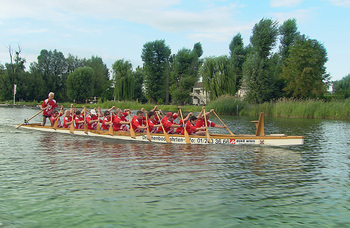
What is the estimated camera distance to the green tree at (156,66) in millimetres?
67250

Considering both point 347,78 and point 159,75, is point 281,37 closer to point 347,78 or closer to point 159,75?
point 159,75

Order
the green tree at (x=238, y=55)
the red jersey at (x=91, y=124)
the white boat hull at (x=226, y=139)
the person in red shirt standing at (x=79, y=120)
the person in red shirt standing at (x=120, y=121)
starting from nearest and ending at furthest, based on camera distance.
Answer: the white boat hull at (x=226, y=139) < the person in red shirt standing at (x=120, y=121) < the red jersey at (x=91, y=124) < the person in red shirt standing at (x=79, y=120) < the green tree at (x=238, y=55)

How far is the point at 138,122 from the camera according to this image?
15016mm

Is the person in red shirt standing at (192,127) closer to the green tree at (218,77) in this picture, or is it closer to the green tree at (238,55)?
the green tree at (218,77)

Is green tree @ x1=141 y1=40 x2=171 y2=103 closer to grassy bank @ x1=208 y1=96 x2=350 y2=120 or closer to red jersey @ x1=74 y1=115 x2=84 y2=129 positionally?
grassy bank @ x1=208 y1=96 x2=350 y2=120

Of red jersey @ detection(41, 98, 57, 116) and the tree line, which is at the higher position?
the tree line

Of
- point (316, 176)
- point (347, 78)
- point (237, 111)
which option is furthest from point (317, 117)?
point (347, 78)

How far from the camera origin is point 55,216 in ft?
19.0

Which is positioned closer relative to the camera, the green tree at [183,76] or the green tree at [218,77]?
the green tree at [218,77]

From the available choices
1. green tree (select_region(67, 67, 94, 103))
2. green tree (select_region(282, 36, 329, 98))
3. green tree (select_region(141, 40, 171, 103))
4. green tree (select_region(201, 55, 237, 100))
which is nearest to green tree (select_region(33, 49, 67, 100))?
green tree (select_region(67, 67, 94, 103))

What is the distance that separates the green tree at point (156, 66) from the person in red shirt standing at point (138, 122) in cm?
5179

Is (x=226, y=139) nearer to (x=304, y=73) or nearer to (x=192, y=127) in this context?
(x=192, y=127)

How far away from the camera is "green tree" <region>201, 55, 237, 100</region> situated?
4528 cm

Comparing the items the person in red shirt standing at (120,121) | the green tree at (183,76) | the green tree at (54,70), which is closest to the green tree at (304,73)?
the green tree at (183,76)
